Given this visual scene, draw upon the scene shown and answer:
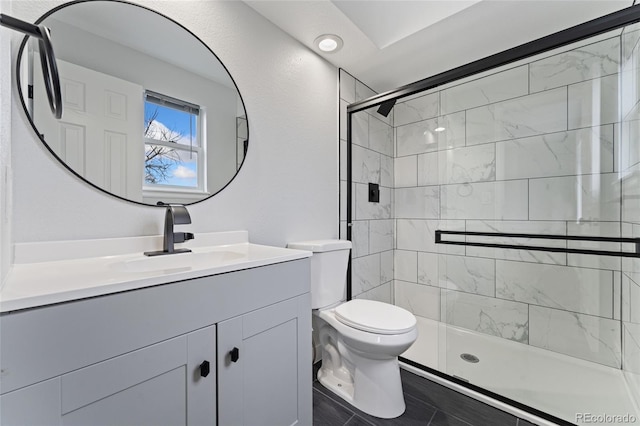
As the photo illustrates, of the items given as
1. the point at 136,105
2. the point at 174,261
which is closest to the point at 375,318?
the point at 174,261

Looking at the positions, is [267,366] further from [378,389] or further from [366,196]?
[366,196]

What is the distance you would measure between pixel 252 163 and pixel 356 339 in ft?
3.50

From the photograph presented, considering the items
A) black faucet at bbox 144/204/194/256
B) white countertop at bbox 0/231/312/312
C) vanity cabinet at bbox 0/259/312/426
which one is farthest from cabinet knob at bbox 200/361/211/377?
black faucet at bbox 144/204/194/256

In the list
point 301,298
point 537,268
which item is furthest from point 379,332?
point 537,268

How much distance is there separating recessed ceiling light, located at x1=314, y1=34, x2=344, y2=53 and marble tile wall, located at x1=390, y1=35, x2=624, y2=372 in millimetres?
820

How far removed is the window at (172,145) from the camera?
112 cm

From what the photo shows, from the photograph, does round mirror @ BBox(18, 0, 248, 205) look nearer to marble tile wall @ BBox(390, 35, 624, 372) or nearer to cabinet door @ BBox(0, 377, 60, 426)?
cabinet door @ BBox(0, 377, 60, 426)

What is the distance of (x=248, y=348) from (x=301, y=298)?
0.27 m

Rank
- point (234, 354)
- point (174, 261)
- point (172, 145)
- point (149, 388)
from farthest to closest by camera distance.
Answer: point (172, 145) → point (174, 261) → point (234, 354) → point (149, 388)

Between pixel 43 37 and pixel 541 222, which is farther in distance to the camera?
pixel 541 222

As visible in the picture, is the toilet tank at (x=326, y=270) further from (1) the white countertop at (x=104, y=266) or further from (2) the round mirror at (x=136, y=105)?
(2) the round mirror at (x=136, y=105)

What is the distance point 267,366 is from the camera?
947 millimetres

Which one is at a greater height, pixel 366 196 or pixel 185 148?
pixel 185 148

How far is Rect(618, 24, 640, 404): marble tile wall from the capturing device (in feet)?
4.63
